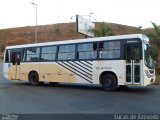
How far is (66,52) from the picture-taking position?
1995 cm

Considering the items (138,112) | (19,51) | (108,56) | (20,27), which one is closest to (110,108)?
(138,112)

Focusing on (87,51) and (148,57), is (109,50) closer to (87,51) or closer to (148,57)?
(87,51)

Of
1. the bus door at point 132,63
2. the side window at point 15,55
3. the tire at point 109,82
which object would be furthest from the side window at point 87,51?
the side window at point 15,55

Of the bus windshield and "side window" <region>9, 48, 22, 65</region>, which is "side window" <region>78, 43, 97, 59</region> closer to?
the bus windshield

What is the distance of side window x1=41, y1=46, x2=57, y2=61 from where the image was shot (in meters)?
20.7

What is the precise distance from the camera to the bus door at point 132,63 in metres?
16.6

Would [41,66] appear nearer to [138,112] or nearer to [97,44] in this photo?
[97,44]

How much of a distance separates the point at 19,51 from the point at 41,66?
9.05ft

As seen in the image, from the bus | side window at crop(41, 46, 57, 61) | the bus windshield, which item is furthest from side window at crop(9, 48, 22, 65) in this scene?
the bus windshield

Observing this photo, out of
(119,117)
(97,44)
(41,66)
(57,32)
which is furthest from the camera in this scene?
(57,32)

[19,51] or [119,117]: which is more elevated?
[19,51]

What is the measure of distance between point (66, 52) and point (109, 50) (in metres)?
3.23

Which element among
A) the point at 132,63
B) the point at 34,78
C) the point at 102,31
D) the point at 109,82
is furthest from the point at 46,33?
the point at 132,63

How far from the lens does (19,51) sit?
23.3 m
